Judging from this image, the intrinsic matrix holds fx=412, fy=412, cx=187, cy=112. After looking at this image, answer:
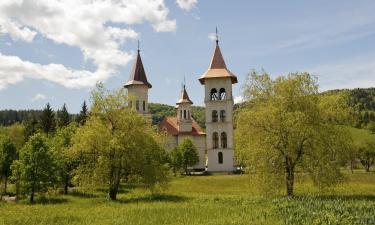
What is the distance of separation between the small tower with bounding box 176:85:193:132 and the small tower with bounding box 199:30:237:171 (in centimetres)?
1398

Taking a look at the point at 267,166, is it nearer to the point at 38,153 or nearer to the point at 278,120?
the point at 278,120

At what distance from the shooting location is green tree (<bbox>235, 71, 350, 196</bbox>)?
91.6ft

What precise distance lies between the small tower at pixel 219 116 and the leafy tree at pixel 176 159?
586cm

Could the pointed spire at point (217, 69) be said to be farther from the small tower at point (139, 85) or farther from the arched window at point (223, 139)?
the small tower at point (139, 85)

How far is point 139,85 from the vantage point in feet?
294

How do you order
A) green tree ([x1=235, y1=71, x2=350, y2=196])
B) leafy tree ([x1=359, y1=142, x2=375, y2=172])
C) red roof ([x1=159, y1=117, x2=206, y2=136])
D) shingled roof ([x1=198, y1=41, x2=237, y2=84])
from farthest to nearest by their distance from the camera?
leafy tree ([x1=359, y1=142, x2=375, y2=172]) < red roof ([x1=159, y1=117, x2=206, y2=136]) < shingled roof ([x1=198, y1=41, x2=237, y2=84]) < green tree ([x1=235, y1=71, x2=350, y2=196])

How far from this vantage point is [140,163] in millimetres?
32281

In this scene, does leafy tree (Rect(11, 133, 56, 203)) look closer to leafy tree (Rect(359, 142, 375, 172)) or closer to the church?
the church

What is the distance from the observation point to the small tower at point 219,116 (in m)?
Result: 81.2

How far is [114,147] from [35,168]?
8.45 metres

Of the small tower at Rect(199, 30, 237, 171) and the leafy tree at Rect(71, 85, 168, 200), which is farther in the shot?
the small tower at Rect(199, 30, 237, 171)

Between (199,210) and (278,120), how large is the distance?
9.10 m

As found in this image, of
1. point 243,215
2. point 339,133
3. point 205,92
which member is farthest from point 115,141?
point 205,92

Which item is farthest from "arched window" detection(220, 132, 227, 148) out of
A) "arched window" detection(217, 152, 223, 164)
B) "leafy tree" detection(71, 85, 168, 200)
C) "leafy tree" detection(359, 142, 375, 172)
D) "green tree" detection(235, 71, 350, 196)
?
"green tree" detection(235, 71, 350, 196)
